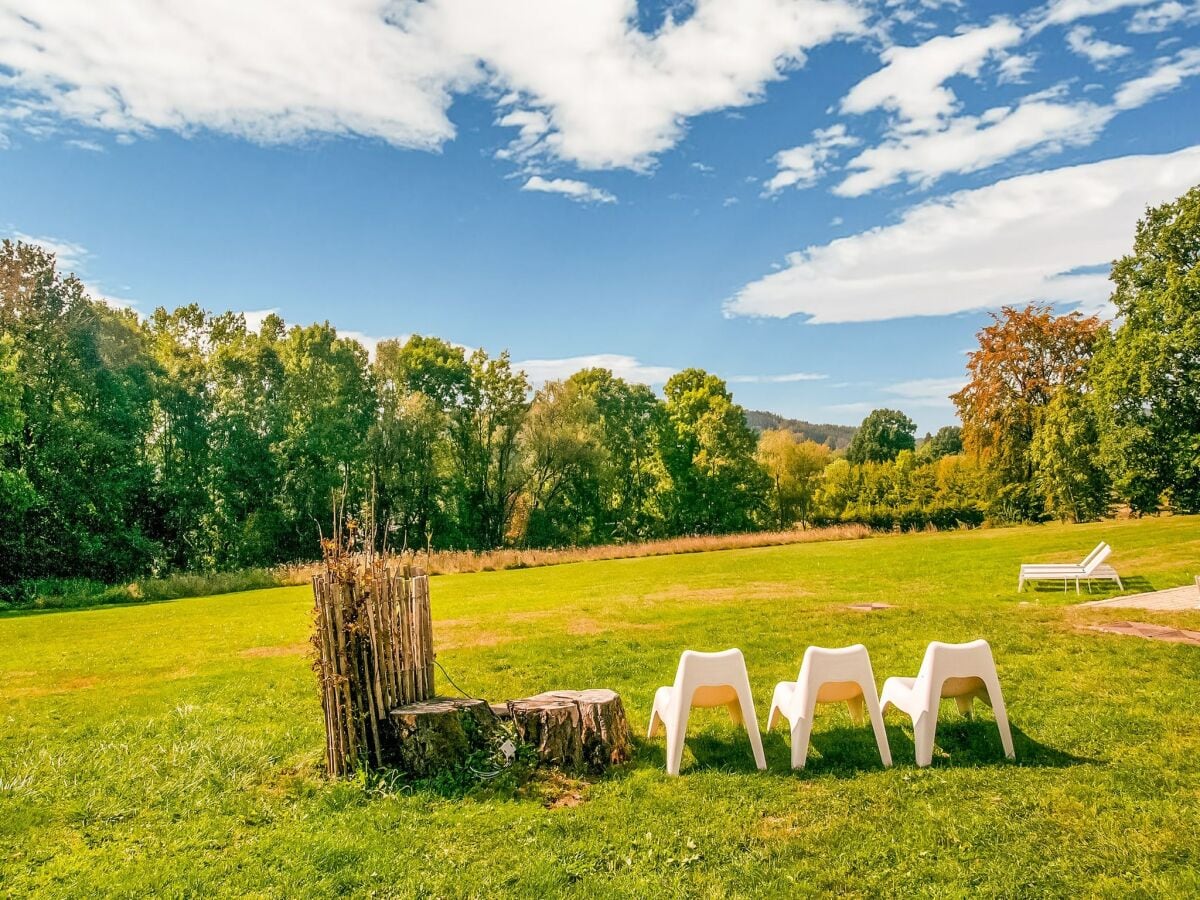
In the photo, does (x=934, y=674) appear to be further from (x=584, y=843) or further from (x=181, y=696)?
(x=181, y=696)

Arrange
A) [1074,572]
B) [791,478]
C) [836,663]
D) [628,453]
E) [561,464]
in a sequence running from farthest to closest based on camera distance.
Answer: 1. [791,478]
2. [628,453]
3. [561,464]
4. [1074,572]
5. [836,663]

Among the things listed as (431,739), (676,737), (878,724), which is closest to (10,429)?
(431,739)

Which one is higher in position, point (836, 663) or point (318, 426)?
point (318, 426)

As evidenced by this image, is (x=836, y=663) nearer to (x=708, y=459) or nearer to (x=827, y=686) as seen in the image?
(x=827, y=686)

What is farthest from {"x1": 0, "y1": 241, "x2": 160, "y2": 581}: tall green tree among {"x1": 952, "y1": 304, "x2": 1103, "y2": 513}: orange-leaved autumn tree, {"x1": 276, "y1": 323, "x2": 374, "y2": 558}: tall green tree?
{"x1": 952, "y1": 304, "x2": 1103, "y2": 513}: orange-leaved autumn tree

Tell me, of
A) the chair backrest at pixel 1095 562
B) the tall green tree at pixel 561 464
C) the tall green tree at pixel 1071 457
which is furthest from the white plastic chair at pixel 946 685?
the tall green tree at pixel 561 464

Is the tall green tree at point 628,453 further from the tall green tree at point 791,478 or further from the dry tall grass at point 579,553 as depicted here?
the dry tall grass at point 579,553

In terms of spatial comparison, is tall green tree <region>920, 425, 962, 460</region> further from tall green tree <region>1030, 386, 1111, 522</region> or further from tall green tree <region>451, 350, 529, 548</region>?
tall green tree <region>451, 350, 529, 548</region>

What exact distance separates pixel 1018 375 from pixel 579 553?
2517cm

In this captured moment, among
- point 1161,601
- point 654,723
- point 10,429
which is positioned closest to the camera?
point 654,723

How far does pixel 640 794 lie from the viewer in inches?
210

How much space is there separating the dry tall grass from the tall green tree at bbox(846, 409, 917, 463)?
41092 mm

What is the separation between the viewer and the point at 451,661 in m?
10.2

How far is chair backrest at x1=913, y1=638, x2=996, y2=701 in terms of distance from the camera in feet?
18.5
